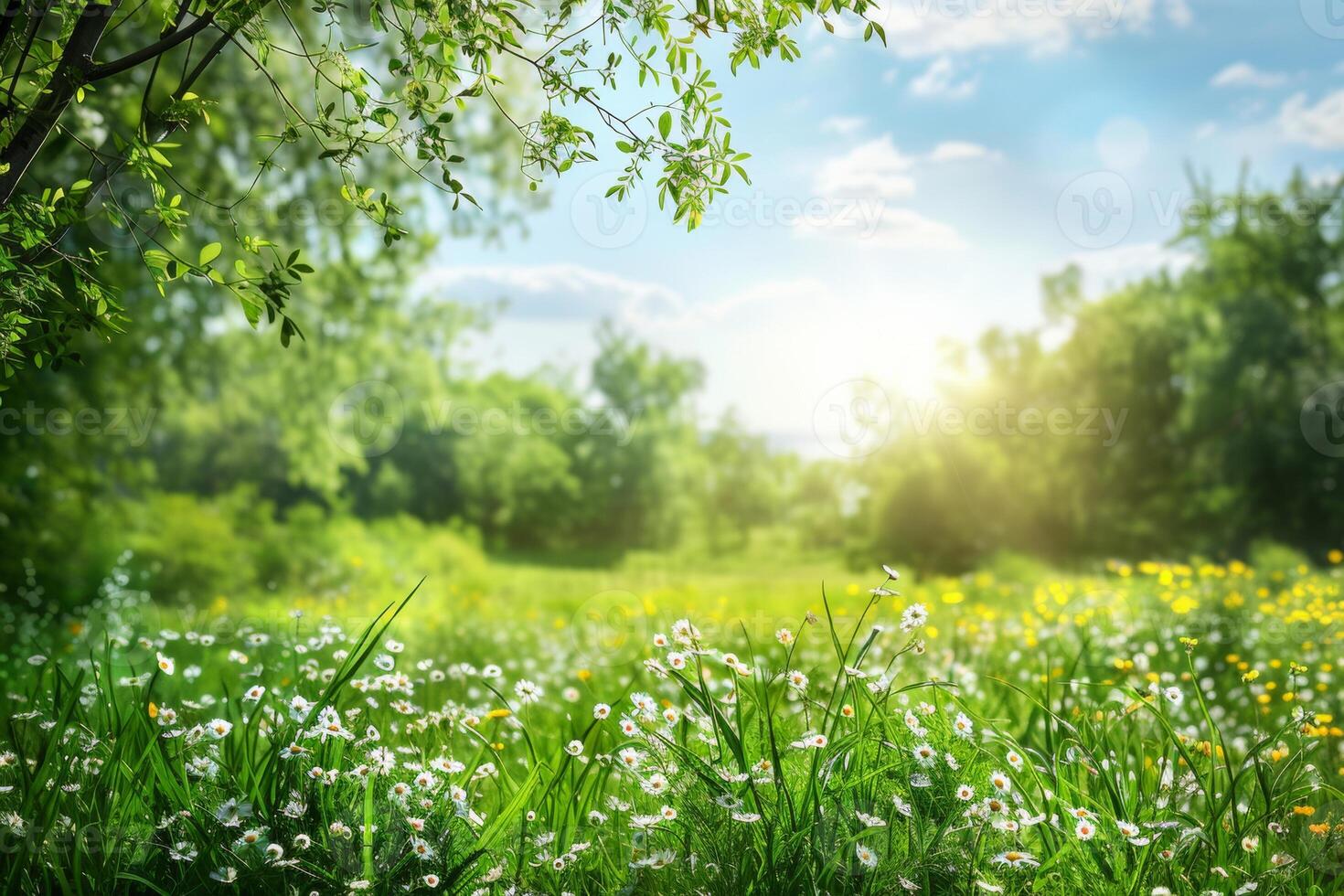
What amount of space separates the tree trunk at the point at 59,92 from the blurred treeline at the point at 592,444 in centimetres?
146

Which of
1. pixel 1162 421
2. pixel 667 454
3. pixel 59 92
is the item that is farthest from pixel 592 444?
pixel 59 92

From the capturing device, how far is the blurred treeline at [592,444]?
10.3 metres

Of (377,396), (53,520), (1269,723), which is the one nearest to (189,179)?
(53,520)

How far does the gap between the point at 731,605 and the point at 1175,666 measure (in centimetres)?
678

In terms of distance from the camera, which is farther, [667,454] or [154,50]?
[667,454]

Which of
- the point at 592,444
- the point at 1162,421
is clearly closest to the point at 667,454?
the point at 592,444

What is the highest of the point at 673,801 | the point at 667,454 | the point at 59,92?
the point at 59,92

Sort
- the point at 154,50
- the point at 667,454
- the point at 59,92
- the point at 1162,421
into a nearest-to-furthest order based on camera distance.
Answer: the point at 154,50 → the point at 59,92 → the point at 1162,421 → the point at 667,454

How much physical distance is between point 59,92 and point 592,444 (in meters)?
21.0

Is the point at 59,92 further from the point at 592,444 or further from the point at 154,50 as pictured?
the point at 592,444

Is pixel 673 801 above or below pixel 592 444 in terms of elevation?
below

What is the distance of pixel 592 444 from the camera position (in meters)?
23.7

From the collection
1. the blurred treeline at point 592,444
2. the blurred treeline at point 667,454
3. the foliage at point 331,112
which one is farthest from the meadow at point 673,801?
the blurred treeline at point 667,454

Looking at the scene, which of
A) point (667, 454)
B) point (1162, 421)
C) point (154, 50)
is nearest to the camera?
point (154, 50)
